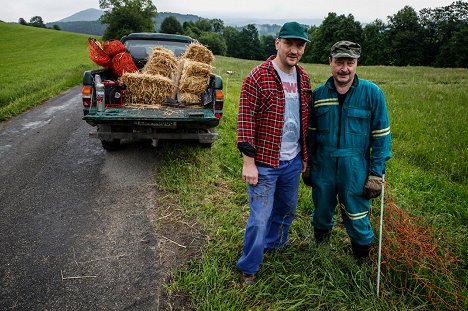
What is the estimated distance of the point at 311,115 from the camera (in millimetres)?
2982

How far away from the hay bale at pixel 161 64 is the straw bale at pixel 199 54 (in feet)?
1.33

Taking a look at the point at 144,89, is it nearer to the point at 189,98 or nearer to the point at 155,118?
the point at 189,98

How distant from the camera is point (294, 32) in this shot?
8.47 feet

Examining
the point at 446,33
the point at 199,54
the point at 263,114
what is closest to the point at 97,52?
the point at 199,54

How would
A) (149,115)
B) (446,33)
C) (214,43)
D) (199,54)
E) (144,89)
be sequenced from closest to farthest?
1. (149,115)
2. (144,89)
3. (199,54)
4. (446,33)
5. (214,43)

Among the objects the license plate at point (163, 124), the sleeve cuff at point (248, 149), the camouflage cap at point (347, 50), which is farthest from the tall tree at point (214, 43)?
the sleeve cuff at point (248, 149)

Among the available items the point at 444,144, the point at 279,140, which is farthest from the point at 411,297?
the point at 444,144

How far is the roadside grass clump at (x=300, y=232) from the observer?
106 inches

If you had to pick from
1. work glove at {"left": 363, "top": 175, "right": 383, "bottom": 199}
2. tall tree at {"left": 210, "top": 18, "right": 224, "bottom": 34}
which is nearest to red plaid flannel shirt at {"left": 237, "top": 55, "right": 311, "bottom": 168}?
work glove at {"left": 363, "top": 175, "right": 383, "bottom": 199}

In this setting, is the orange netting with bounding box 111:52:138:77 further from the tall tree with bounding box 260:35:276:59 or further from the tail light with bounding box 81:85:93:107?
the tall tree with bounding box 260:35:276:59

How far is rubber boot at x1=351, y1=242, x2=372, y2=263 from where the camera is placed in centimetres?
305

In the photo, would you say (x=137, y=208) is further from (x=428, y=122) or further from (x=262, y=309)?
(x=428, y=122)

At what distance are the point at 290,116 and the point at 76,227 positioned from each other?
8.94 ft

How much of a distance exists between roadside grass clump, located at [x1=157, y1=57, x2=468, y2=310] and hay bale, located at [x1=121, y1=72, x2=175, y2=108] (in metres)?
0.96
